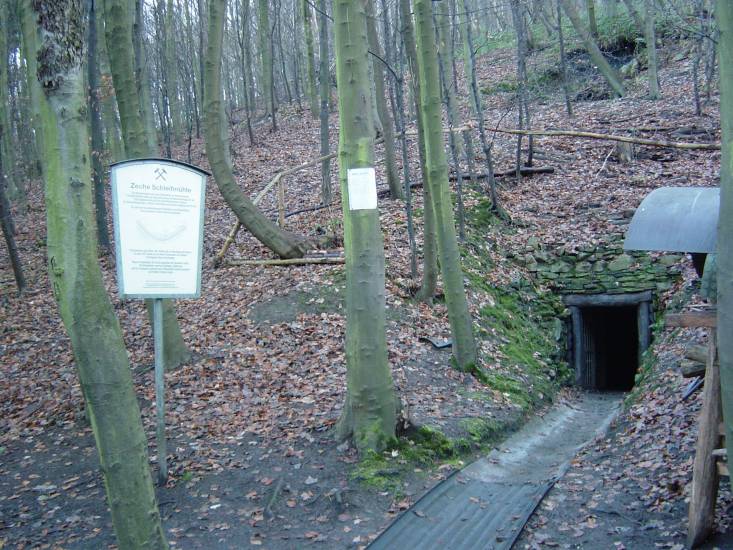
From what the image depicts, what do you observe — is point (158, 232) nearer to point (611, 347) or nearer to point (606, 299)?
point (606, 299)

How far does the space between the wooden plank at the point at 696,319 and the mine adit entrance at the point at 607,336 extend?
756 cm

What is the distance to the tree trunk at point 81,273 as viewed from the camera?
3361 millimetres

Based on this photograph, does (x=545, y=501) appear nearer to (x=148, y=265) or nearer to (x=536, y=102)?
(x=148, y=265)

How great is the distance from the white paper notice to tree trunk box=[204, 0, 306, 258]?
588cm

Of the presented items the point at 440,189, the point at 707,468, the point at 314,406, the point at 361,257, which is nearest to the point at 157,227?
the point at 361,257

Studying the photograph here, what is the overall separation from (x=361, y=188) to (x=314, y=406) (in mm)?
2756

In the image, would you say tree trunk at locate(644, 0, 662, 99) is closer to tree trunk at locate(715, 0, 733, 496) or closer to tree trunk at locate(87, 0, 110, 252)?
tree trunk at locate(87, 0, 110, 252)

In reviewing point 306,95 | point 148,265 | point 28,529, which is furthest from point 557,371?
point 306,95

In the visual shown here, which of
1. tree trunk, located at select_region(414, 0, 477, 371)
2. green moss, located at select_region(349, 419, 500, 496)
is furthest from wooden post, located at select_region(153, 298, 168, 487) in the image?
tree trunk, located at select_region(414, 0, 477, 371)

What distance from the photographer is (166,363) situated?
29.7 feet

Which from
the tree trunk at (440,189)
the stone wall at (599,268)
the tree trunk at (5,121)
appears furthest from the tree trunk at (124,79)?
the tree trunk at (5,121)

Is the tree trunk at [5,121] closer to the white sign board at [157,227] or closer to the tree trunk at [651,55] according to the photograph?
the white sign board at [157,227]

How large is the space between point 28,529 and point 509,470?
15.2 feet

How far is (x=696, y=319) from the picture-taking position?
462 cm
